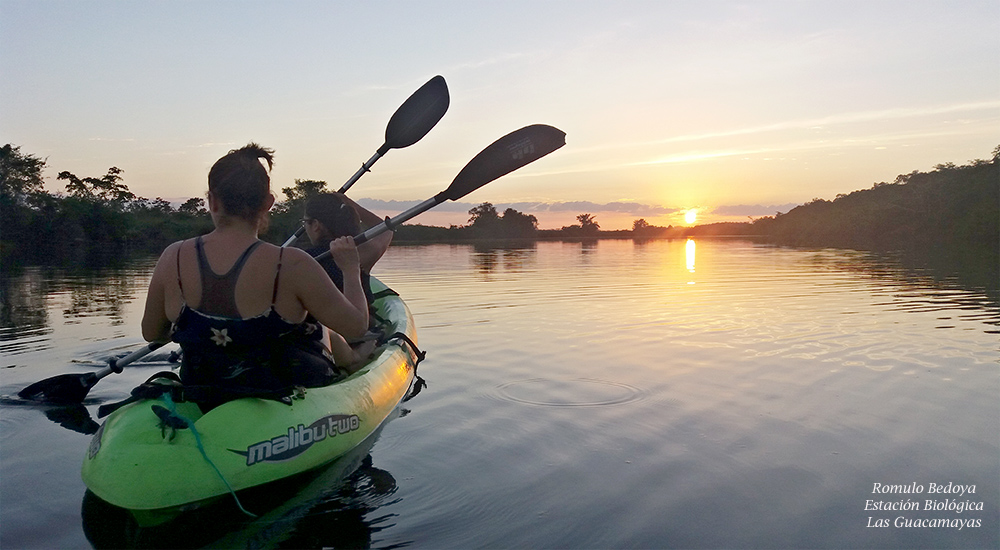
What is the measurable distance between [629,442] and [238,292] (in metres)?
2.44

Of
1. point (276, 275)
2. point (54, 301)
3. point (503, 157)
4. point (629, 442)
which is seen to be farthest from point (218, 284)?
point (54, 301)

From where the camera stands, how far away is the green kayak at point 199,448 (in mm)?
2838

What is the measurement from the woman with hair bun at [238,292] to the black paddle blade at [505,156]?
206 centimetres

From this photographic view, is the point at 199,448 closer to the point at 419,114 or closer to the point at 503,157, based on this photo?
the point at 503,157

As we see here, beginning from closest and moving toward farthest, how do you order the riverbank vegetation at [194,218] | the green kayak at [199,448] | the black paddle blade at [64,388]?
the green kayak at [199,448]
the black paddle blade at [64,388]
the riverbank vegetation at [194,218]

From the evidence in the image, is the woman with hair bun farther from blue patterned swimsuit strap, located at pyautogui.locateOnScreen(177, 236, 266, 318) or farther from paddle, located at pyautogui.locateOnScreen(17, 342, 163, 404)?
paddle, located at pyautogui.locateOnScreen(17, 342, 163, 404)

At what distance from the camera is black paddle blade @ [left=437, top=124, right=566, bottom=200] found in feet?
16.4

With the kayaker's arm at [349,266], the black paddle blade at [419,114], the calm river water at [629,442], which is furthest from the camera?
the black paddle blade at [419,114]

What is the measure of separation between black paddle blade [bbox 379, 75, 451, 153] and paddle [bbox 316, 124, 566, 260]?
2011mm

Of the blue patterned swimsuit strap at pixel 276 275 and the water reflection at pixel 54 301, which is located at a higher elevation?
the blue patterned swimsuit strap at pixel 276 275

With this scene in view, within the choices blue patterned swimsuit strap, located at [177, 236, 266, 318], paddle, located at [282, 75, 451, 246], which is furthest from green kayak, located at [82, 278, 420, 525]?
paddle, located at [282, 75, 451, 246]

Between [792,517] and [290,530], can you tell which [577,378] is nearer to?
[792,517]

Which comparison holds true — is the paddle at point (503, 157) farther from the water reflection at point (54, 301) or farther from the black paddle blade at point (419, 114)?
the water reflection at point (54, 301)

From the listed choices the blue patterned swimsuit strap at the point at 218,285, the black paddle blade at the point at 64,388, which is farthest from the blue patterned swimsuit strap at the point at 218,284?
the black paddle blade at the point at 64,388
